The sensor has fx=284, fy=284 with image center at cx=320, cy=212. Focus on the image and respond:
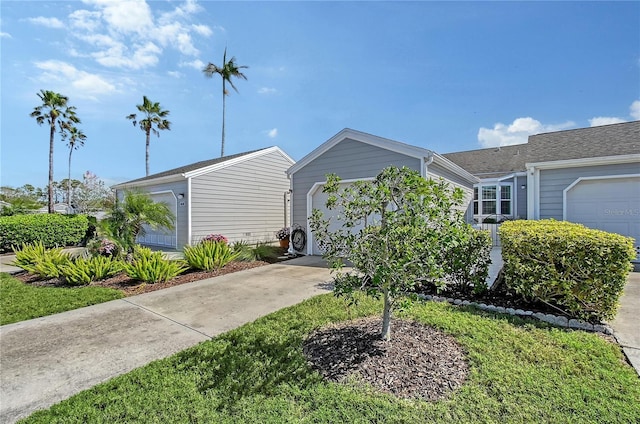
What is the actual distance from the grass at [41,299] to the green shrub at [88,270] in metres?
0.29

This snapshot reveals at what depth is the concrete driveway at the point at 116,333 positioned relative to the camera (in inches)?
104

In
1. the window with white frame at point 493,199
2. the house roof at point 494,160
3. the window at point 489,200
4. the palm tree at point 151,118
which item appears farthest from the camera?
the palm tree at point 151,118

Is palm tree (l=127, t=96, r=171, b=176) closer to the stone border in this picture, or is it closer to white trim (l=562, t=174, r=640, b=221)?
the stone border

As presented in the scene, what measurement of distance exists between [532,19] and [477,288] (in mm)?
7229

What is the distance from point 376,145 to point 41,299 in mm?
8322

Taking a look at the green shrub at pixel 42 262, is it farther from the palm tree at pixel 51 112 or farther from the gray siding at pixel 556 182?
the palm tree at pixel 51 112

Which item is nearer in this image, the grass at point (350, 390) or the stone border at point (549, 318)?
the grass at point (350, 390)

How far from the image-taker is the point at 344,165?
9.11 meters

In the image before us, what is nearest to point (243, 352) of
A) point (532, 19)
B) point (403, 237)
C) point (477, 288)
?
point (403, 237)

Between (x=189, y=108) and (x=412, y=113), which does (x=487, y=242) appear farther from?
(x=189, y=108)

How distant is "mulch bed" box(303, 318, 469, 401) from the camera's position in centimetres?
242

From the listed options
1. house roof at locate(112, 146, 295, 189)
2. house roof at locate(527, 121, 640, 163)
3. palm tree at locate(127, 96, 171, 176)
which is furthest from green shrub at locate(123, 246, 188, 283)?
palm tree at locate(127, 96, 171, 176)

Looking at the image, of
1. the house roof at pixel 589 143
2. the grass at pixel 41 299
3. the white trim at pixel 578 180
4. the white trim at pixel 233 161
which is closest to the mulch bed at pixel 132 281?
the grass at pixel 41 299

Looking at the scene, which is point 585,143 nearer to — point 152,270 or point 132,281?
point 152,270
